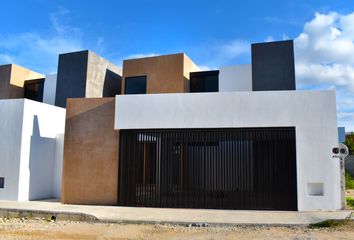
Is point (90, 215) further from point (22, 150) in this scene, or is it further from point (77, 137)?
point (22, 150)

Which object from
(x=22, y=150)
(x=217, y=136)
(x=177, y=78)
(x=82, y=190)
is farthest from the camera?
(x=177, y=78)

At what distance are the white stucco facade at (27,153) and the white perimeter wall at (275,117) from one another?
4694 millimetres

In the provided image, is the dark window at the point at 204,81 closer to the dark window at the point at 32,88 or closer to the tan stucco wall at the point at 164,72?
the tan stucco wall at the point at 164,72

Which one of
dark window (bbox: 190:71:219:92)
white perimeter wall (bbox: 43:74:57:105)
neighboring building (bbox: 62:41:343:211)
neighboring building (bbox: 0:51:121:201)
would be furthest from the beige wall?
neighboring building (bbox: 62:41:343:211)

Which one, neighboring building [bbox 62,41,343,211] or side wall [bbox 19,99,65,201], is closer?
neighboring building [bbox 62,41,343,211]

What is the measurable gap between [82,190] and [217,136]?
6.05 m

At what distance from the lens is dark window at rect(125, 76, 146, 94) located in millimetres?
22350

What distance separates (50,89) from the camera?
2588 cm

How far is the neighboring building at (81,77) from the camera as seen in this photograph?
23.9 m

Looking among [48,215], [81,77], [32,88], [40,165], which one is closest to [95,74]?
[81,77]

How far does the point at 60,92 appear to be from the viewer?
2470cm

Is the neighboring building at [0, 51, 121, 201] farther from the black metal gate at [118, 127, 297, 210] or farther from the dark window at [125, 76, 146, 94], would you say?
the black metal gate at [118, 127, 297, 210]

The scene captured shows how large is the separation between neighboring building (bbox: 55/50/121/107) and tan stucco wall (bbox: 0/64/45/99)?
365 cm

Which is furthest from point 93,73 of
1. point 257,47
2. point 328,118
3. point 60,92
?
point 328,118
